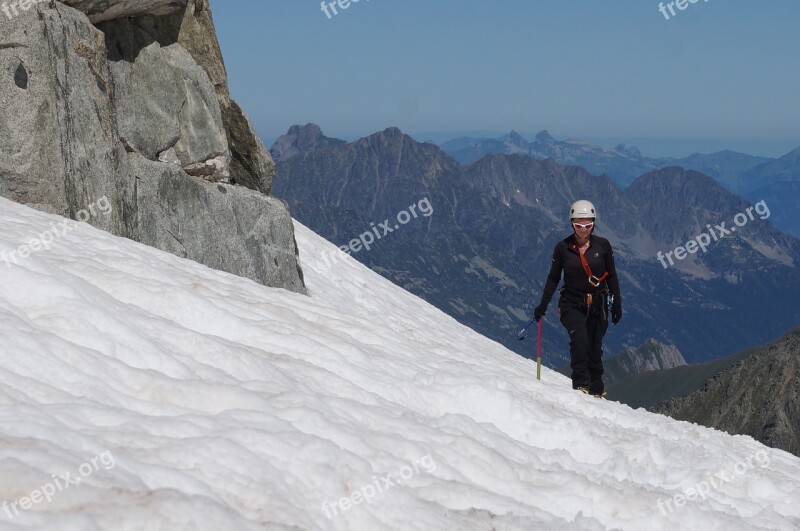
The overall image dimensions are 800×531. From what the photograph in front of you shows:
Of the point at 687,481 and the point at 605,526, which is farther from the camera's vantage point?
the point at 687,481

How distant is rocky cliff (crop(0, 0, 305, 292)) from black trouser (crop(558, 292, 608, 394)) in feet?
38.2

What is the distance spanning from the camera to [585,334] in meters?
15.3

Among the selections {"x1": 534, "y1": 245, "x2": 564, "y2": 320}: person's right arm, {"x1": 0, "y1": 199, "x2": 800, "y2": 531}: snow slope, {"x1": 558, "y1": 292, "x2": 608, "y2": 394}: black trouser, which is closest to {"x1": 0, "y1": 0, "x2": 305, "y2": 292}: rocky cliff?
{"x1": 0, "y1": 199, "x2": 800, "y2": 531}: snow slope

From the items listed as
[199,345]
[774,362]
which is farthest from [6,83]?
[774,362]

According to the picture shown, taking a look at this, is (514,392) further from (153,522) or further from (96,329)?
(153,522)

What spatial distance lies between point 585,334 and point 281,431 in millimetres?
8186

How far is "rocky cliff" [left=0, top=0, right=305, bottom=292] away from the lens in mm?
19031

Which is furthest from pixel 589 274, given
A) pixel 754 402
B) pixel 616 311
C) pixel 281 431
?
pixel 754 402

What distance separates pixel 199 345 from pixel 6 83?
11.4 m

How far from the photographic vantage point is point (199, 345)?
10625 mm

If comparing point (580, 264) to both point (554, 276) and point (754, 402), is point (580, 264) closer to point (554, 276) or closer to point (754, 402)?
point (554, 276)

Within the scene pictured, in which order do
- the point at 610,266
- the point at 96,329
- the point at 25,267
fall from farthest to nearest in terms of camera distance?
the point at 610,266 < the point at 25,267 < the point at 96,329

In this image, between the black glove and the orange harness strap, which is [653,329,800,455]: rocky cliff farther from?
the orange harness strap

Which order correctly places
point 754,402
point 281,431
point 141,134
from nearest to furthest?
point 281,431 → point 141,134 → point 754,402
